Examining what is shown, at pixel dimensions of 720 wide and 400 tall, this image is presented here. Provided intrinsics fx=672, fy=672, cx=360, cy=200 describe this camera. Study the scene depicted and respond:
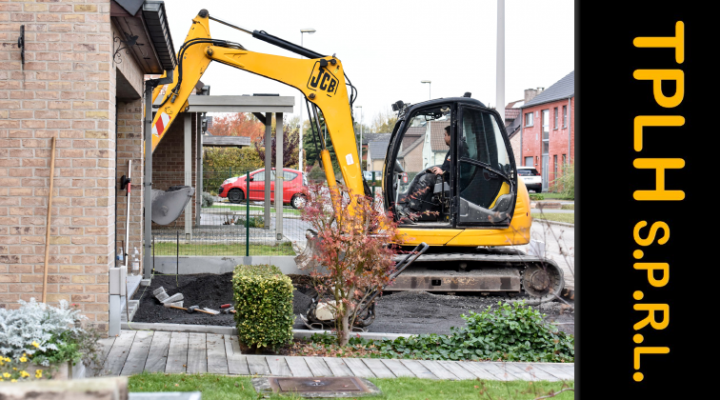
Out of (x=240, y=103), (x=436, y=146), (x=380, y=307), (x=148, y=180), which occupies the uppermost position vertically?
(x=240, y=103)

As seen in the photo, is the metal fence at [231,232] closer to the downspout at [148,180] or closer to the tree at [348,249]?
the downspout at [148,180]

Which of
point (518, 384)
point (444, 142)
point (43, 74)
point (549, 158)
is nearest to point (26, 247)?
point (43, 74)

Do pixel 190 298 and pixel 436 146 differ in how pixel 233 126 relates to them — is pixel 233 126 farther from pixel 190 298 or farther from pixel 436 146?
pixel 190 298

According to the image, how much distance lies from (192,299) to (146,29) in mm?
3486

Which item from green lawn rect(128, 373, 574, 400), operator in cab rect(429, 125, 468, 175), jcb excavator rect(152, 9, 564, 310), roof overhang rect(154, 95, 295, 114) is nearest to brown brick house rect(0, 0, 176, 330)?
green lawn rect(128, 373, 574, 400)

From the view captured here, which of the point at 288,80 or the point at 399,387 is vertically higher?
the point at 288,80

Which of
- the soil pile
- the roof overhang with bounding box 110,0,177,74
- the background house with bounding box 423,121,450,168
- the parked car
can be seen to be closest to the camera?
the roof overhang with bounding box 110,0,177,74

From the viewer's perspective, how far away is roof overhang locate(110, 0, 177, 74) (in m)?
6.39

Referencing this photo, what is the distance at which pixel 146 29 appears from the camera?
23.9ft

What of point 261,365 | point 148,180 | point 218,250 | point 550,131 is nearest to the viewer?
point 261,365

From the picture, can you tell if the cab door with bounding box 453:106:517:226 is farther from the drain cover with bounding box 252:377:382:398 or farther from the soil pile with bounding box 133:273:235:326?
the drain cover with bounding box 252:377:382:398

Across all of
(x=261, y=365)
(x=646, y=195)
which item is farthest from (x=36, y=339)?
(x=646, y=195)

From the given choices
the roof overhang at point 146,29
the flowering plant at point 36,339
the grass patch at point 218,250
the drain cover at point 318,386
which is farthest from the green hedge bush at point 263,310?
the grass patch at point 218,250

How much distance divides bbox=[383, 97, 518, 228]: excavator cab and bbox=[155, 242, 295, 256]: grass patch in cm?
283
